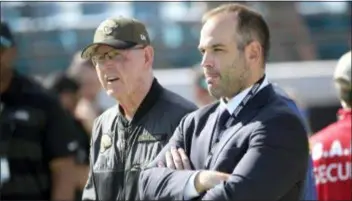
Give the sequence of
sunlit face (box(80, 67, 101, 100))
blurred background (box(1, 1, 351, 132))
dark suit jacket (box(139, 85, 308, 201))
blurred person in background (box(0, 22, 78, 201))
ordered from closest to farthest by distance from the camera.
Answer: dark suit jacket (box(139, 85, 308, 201)), blurred person in background (box(0, 22, 78, 201)), sunlit face (box(80, 67, 101, 100)), blurred background (box(1, 1, 351, 132))

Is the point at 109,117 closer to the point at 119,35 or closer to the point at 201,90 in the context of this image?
the point at 119,35

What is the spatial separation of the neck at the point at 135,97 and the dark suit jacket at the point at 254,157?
2.42ft

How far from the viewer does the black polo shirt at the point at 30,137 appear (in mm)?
7402

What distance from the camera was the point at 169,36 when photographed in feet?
44.3

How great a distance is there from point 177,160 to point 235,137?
322mm

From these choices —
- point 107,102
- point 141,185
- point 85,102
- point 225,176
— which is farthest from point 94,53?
point 107,102

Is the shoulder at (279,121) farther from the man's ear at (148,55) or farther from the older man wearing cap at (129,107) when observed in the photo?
the man's ear at (148,55)

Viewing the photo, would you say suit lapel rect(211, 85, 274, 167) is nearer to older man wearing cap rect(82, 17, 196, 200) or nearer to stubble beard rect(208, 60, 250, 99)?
stubble beard rect(208, 60, 250, 99)

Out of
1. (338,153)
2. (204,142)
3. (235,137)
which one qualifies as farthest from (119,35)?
(338,153)

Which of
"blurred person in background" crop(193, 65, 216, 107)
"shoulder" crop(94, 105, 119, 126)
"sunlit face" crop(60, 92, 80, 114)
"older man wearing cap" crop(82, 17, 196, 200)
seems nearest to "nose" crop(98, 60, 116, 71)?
"older man wearing cap" crop(82, 17, 196, 200)

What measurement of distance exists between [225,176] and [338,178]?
205 centimetres

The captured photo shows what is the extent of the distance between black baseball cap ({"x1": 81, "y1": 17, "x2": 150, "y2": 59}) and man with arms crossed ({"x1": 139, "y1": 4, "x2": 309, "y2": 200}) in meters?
0.64

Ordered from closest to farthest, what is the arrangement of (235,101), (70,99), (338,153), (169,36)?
(235,101)
(338,153)
(70,99)
(169,36)

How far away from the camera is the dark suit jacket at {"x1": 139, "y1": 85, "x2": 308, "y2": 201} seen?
4703 mm
